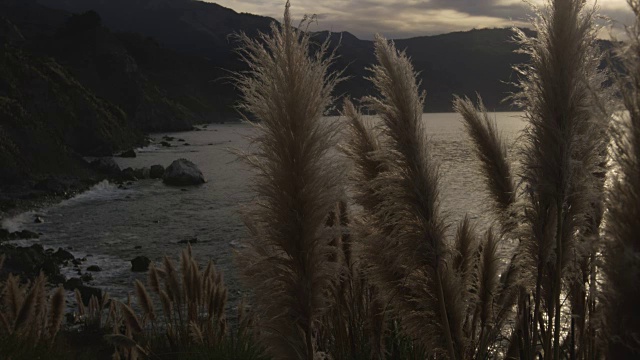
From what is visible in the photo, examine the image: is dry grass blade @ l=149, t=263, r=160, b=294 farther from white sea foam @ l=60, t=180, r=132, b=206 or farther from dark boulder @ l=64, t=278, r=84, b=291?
white sea foam @ l=60, t=180, r=132, b=206

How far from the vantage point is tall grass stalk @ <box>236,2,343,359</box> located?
10.6ft

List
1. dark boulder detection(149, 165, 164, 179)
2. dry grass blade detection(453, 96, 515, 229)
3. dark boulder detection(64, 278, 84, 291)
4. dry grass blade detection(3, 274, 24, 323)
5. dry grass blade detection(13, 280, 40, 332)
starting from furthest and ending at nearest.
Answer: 1. dark boulder detection(149, 165, 164, 179)
2. dark boulder detection(64, 278, 84, 291)
3. dry grass blade detection(3, 274, 24, 323)
4. dry grass blade detection(13, 280, 40, 332)
5. dry grass blade detection(453, 96, 515, 229)

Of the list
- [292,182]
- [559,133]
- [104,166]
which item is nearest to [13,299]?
[292,182]

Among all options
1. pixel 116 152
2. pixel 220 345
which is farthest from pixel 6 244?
pixel 116 152

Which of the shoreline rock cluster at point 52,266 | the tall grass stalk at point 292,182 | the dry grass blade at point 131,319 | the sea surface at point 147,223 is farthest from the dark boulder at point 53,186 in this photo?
the tall grass stalk at point 292,182

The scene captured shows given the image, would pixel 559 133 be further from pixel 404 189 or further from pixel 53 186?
pixel 53 186

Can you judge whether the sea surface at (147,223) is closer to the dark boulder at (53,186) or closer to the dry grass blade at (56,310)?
the dark boulder at (53,186)

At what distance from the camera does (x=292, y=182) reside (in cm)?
325

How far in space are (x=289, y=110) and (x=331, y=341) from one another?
317cm

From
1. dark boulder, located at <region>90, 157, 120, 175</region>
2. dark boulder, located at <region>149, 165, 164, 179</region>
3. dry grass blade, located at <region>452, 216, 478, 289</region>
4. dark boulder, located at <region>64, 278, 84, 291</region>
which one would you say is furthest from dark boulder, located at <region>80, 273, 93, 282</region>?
dark boulder, located at <region>149, 165, 164, 179</region>

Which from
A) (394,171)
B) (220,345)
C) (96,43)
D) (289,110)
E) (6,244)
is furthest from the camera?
(96,43)

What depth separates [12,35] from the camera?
69.9m

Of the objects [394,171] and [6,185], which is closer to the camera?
[394,171]

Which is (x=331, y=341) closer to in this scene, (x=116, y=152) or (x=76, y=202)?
(x=76, y=202)
